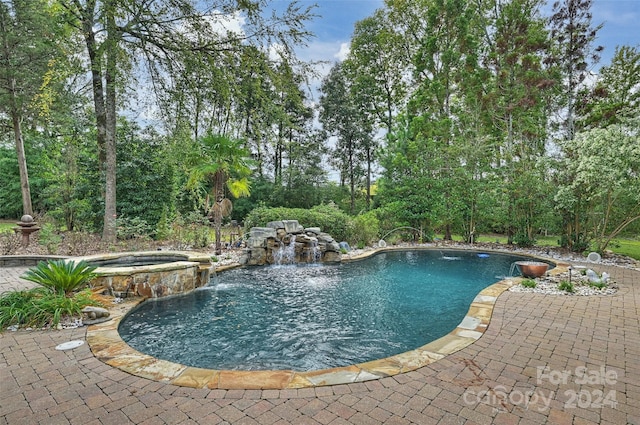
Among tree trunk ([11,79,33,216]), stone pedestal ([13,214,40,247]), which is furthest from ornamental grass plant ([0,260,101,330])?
tree trunk ([11,79,33,216])

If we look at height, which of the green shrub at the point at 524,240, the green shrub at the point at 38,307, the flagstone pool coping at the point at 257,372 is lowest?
the flagstone pool coping at the point at 257,372

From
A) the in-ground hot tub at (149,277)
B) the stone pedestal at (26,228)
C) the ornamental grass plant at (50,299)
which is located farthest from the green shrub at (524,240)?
the stone pedestal at (26,228)

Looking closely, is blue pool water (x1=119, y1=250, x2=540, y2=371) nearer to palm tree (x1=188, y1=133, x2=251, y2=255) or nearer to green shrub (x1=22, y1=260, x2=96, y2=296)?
green shrub (x1=22, y1=260, x2=96, y2=296)

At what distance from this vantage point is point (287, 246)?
8.49 m

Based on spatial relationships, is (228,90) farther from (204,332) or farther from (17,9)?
(17,9)

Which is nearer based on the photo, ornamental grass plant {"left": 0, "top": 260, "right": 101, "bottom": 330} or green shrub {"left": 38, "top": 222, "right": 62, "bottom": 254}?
ornamental grass plant {"left": 0, "top": 260, "right": 101, "bottom": 330}

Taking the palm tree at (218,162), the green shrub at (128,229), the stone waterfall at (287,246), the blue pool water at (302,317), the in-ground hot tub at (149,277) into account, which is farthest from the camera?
the green shrub at (128,229)

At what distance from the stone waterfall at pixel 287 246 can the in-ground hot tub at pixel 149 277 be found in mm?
1849

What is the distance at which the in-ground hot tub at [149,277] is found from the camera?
4.76 m

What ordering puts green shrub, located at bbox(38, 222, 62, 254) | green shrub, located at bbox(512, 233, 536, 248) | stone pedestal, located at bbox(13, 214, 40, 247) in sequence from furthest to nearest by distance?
1. green shrub, located at bbox(512, 233, 536, 248)
2. stone pedestal, located at bbox(13, 214, 40, 247)
3. green shrub, located at bbox(38, 222, 62, 254)

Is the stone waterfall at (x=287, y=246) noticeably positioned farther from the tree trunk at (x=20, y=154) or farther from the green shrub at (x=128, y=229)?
the tree trunk at (x=20, y=154)

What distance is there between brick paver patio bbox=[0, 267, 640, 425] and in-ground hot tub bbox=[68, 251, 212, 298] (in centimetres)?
162

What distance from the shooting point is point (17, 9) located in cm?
1000

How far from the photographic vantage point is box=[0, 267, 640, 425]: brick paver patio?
1.94m
